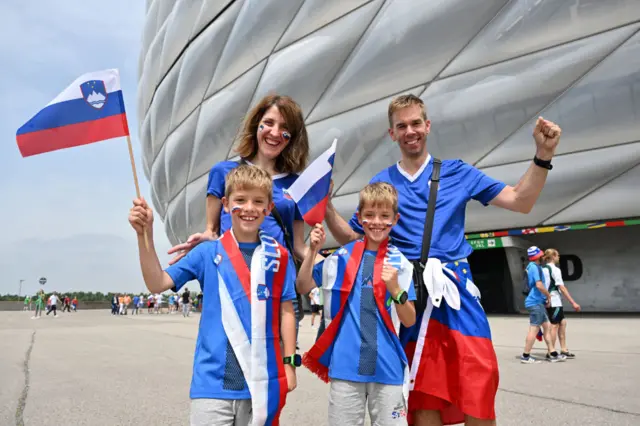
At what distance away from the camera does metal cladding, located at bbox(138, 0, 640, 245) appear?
10.3 m

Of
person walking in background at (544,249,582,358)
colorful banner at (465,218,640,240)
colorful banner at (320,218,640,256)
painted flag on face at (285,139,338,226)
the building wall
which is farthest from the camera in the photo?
the building wall

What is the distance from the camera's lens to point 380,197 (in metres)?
2.10

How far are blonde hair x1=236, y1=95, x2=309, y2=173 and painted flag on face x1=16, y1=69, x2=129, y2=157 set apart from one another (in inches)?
23.2

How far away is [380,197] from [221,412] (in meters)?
1.10

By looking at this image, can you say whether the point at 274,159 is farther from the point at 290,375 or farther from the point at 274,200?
the point at 290,375

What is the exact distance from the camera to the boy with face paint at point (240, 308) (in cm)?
175

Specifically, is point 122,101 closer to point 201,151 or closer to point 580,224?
point 580,224

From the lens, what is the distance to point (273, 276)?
1919mm

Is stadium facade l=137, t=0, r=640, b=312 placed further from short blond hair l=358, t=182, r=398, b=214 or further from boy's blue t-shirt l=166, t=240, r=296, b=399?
boy's blue t-shirt l=166, t=240, r=296, b=399

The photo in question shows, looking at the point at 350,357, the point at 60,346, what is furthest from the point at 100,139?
the point at 60,346

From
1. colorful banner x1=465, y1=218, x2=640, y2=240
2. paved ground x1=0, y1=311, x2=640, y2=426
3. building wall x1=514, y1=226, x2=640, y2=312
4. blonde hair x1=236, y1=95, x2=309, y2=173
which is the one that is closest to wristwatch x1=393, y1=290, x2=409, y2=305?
blonde hair x1=236, y1=95, x2=309, y2=173

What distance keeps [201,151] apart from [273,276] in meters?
15.2

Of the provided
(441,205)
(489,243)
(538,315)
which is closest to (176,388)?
Result: (441,205)

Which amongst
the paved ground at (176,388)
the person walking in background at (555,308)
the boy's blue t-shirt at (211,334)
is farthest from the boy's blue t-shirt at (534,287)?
the boy's blue t-shirt at (211,334)
